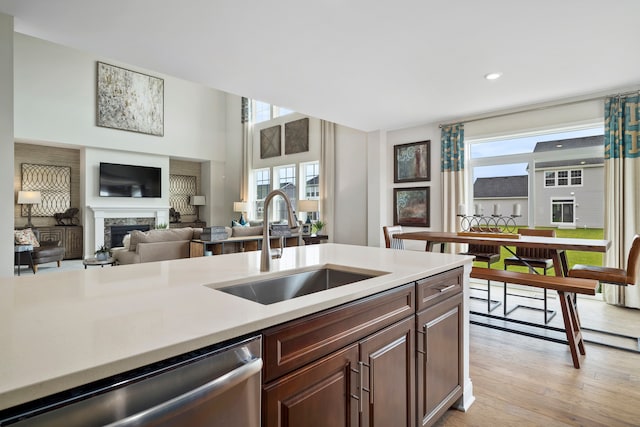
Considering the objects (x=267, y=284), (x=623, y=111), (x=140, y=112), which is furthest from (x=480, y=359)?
(x=140, y=112)

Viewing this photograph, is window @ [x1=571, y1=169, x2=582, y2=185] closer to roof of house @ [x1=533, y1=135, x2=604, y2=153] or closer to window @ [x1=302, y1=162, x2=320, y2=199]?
roof of house @ [x1=533, y1=135, x2=604, y2=153]

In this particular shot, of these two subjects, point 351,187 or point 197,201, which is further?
point 197,201

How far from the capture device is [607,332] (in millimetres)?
3049

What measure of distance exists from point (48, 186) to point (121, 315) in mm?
8460

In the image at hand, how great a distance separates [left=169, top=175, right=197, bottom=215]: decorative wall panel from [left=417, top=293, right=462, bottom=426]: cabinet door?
892 centimetres

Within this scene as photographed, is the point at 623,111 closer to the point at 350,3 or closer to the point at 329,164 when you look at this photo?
the point at 350,3

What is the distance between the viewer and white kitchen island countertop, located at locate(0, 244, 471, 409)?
58 centimetres

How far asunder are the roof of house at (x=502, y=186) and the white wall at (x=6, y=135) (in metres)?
5.76

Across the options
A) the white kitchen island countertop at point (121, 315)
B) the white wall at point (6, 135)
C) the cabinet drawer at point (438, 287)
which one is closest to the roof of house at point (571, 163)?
the cabinet drawer at point (438, 287)

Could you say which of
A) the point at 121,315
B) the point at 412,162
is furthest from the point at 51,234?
the point at 121,315

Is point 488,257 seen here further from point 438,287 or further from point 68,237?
point 68,237

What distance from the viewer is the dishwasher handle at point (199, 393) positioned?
60 centimetres

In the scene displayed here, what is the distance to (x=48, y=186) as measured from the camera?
7.22 meters

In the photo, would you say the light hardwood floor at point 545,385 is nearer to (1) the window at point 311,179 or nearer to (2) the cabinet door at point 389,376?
(2) the cabinet door at point 389,376
